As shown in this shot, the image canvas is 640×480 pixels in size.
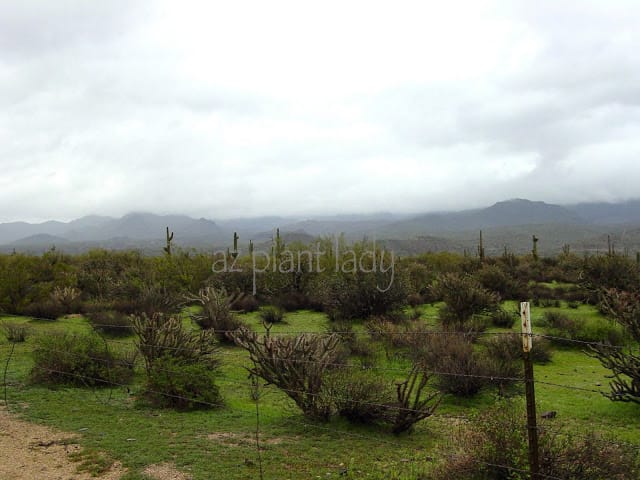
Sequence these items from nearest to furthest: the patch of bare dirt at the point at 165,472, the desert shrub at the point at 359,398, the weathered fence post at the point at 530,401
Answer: the weathered fence post at the point at 530,401, the patch of bare dirt at the point at 165,472, the desert shrub at the point at 359,398

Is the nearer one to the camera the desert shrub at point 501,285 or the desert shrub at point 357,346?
the desert shrub at point 357,346

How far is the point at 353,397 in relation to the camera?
8500 mm

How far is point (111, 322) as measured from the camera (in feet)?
57.0

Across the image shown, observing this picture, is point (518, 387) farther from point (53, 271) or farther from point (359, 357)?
point (53, 271)

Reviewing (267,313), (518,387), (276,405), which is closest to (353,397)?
(276,405)

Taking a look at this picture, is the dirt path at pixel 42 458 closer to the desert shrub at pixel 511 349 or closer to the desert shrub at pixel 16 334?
the desert shrub at pixel 16 334

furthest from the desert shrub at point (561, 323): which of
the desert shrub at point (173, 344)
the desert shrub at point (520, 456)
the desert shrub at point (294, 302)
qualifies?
the desert shrub at point (173, 344)

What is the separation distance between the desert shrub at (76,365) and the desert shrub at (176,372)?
2.80ft

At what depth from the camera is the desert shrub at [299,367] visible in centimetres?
872

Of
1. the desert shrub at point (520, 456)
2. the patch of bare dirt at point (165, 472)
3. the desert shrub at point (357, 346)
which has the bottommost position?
the desert shrub at point (357, 346)

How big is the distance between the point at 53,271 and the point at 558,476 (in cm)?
2482

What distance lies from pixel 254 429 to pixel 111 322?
10712 mm

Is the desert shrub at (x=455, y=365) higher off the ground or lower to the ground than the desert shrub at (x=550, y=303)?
higher

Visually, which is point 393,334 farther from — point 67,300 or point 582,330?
point 67,300
